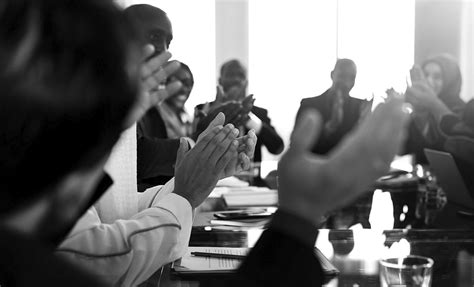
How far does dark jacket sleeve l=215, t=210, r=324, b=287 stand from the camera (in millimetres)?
561

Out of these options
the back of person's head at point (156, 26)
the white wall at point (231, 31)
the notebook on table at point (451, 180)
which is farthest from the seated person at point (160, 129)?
the white wall at point (231, 31)

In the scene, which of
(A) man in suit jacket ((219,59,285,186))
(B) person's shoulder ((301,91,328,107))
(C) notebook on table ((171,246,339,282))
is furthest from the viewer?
(B) person's shoulder ((301,91,328,107))

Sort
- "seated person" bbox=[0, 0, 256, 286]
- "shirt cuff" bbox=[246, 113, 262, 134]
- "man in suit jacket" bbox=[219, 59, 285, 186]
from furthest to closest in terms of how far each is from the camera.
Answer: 1. "man in suit jacket" bbox=[219, 59, 285, 186]
2. "shirt cuff" bbox=[246, 113, 262, 134]
3. "seated person" bbox=[0, 0, 256, 286]

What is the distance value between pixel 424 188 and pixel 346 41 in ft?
14.5

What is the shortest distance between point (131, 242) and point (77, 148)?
512mm

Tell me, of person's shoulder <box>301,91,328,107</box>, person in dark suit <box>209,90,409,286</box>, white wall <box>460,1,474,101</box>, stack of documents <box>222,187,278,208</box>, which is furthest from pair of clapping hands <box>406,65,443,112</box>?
white wall <box>460,1,474,101</box>

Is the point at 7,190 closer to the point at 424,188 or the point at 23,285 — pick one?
the point at 23,285

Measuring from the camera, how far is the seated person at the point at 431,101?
304 cm

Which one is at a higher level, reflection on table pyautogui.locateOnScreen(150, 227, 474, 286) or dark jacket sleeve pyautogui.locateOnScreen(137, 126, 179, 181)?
dark jacket sleeve pyautogui.locateOnScreen(137, 126, 179, 181)

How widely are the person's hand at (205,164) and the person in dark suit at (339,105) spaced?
3142 mm

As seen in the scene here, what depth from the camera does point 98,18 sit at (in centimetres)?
50

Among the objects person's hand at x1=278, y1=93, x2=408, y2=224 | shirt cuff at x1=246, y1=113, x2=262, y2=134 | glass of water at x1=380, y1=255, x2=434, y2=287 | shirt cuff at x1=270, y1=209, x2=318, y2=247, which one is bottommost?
glass of water at x1=380, y1=255, x2=434, y2=287

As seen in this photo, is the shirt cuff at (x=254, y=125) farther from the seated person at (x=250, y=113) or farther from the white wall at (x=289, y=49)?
the white wall at (x=289, y=49)

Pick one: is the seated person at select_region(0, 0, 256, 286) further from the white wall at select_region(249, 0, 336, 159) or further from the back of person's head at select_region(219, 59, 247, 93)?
the white wall at select_region(249, 0, 336, 159)
